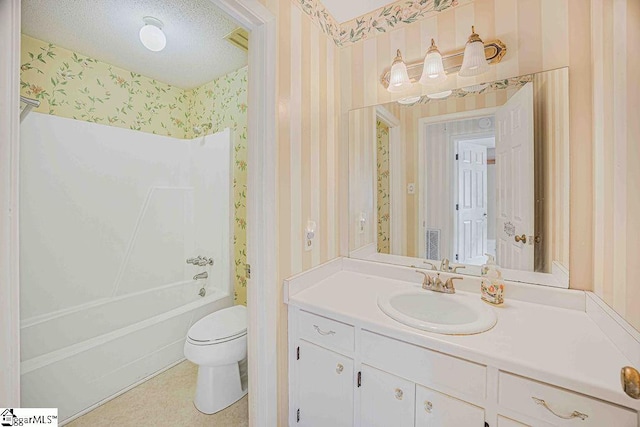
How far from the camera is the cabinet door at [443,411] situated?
2.93 ft

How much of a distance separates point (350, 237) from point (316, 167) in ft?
1.76

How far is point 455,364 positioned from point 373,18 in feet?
6.24

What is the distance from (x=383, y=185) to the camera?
68.4 inches

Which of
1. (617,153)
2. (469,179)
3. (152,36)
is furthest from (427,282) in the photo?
(152,36)

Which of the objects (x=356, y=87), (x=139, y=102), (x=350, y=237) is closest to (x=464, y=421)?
(x=350, y=237)

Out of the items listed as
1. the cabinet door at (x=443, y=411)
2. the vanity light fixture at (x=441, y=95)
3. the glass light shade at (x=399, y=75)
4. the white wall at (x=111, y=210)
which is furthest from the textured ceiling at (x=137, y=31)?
the cabinet door at (x=443, y=411)

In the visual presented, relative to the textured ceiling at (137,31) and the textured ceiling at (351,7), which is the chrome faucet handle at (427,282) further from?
the textured ceiling at (137,31)

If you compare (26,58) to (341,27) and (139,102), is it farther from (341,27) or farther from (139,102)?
(341,27)

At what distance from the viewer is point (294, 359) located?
1.34 m

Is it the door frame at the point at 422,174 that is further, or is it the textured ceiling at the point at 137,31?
the textured ceiling at the point at 137,31

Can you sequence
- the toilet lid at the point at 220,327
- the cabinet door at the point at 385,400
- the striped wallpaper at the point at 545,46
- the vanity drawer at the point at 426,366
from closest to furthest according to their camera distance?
the vanity drawer at the point at 426,366, the cabinet door at the point at 385,400, the striped wallpaper at the point at 545,46, the toilet lid at the point at 220,327

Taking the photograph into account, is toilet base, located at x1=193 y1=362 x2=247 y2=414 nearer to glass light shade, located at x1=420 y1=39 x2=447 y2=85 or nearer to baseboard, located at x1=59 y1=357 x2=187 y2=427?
baseboard, located at x1=59 y1=357 x2=187 y2=427

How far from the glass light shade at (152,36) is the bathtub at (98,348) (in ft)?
6.42

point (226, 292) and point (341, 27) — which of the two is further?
point (226, 292)
